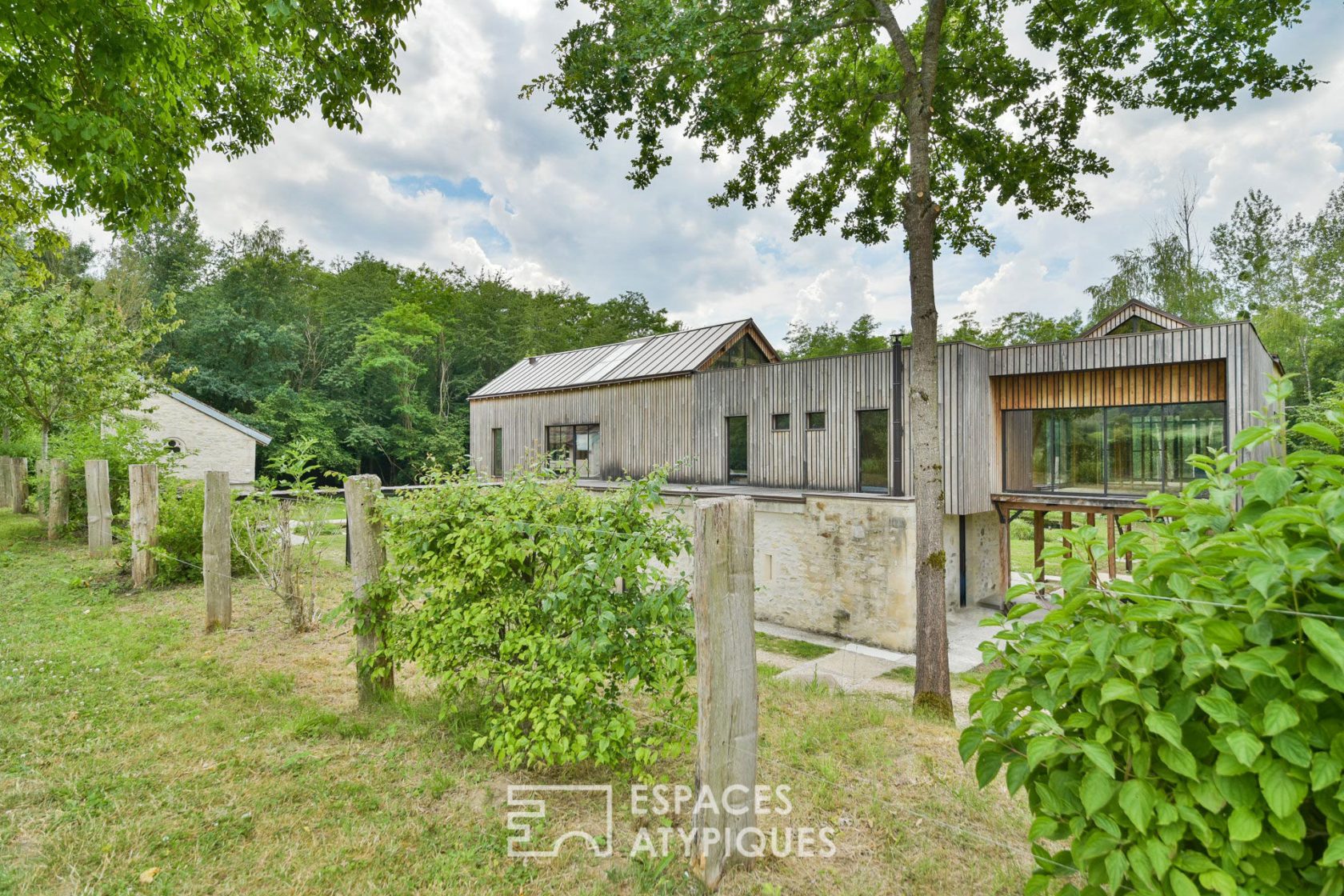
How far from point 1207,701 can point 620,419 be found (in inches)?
643

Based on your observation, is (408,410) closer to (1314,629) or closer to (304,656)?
(304,656)

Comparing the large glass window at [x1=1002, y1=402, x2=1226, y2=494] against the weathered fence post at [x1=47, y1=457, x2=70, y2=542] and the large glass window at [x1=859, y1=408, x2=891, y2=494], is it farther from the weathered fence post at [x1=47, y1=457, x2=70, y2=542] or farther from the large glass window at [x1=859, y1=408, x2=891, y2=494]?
the weathered fence post at [x1=47, y1=457, x2=70, y2=542]

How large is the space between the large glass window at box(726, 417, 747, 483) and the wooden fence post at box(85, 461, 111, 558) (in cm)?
1147

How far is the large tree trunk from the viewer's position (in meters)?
6.64

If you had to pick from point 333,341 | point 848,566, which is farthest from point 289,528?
point 333,341

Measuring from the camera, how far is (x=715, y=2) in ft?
22.7

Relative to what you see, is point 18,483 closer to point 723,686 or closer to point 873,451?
point 723,686

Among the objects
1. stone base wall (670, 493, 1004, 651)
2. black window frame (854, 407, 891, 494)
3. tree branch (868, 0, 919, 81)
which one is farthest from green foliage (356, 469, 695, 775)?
black window frame (854, 407, 891, 494)

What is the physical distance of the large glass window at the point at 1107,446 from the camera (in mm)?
10594

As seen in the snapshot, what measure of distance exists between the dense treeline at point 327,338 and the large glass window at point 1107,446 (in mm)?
23721

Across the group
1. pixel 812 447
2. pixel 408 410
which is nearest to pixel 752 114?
pixel 812 447

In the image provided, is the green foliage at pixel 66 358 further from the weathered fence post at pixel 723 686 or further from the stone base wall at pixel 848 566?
the weathered fence post at pixel 723 686

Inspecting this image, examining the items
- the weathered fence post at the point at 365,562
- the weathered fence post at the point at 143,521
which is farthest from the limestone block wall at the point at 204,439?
the weathered fence post at the point at 365,562

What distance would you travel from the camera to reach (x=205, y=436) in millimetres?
22656
